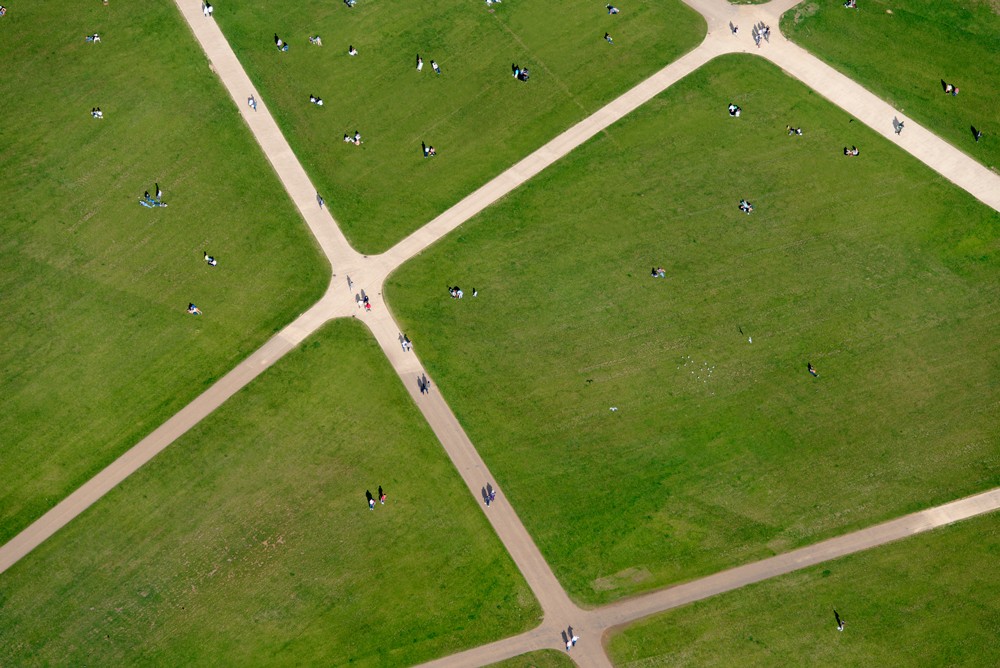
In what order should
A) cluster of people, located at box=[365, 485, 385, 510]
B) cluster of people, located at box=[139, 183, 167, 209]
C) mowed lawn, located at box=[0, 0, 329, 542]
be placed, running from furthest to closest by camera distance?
cluster of people, located at box=[139, 183, 167, 209] → mowed lawn, located at box=[0, 0, 329, 542] → cluster of people, located at box=[365, 485, 385, 510]

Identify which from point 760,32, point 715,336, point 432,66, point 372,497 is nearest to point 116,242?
point 372,497

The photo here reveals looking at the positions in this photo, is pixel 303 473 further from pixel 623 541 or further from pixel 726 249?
pixel 726 249

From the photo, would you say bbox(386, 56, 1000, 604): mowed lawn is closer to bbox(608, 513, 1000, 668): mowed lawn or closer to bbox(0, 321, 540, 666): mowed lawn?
bbox(608, 513, 1000, 668): mowed lawn

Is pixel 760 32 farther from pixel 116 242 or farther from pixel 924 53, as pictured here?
pixel 116 242

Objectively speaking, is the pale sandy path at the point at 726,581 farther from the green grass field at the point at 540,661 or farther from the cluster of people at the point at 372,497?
the cluster of people at the point at 372,497

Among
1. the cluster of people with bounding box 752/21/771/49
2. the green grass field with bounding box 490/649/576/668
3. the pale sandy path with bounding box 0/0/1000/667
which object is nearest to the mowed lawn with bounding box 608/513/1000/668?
the pale sandy path with bounding box 0/0/1000/667

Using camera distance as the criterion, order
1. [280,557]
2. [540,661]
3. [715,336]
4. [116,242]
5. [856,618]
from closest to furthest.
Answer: [540,661]
[856,618]
[280,557]
[715,336]
[116,242]

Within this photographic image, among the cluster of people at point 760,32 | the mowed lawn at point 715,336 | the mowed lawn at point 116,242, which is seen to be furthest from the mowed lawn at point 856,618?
the cluster of people at point 760,32

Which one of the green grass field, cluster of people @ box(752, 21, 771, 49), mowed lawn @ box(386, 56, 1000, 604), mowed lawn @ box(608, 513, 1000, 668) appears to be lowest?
mowed lawn @ box(608, 513, 1000, 668)
